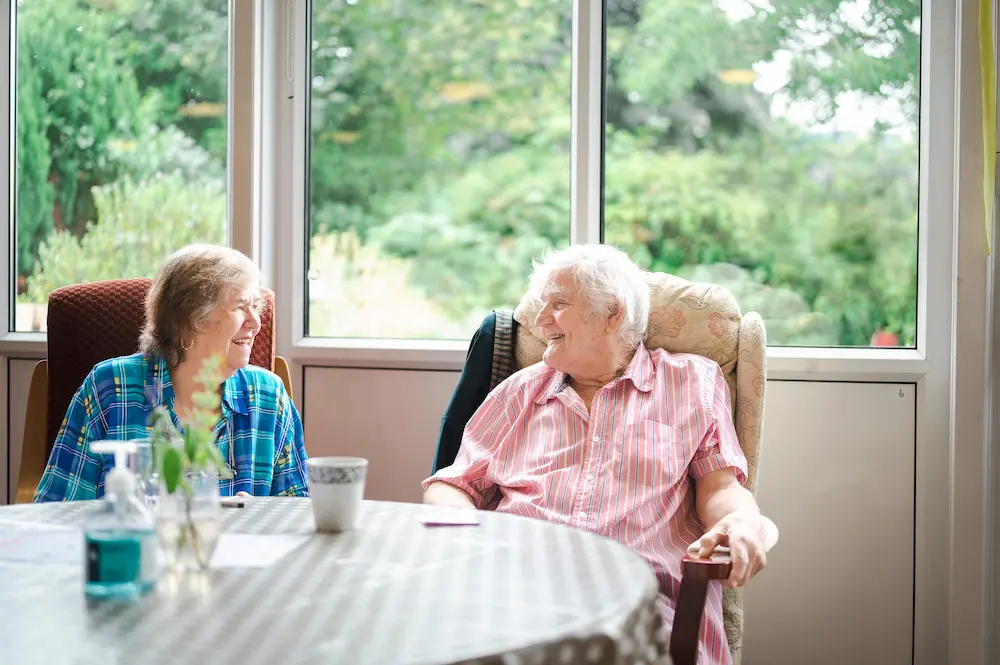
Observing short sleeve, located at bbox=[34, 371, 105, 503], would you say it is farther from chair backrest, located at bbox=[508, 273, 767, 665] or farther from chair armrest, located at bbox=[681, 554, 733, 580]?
chair armrest, located at bbox=[681, 554, 733, 580]

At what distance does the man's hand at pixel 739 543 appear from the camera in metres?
1.58

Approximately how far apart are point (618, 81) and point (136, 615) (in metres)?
2.21

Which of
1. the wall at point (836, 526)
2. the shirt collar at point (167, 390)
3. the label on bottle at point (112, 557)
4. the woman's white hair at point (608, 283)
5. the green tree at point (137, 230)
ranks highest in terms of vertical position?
the green tree at point (137, 230)

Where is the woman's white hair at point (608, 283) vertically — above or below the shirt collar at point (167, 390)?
Result: above

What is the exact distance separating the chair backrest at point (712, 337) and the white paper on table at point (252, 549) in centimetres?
102

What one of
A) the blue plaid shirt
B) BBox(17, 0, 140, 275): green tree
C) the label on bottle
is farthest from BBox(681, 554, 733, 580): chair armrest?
BBox(17, 0, 140, 275): green tree

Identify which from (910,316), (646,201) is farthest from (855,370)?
(646,201)

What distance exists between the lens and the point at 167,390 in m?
2.07

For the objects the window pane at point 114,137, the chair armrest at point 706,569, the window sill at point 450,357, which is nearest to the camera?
the chair armrest at point 706,569

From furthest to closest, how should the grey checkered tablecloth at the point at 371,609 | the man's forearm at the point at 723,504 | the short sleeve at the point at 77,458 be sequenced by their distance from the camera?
the short sleeve at the point at 77,458, the man's forearm at the point at 723,504, the grey checkered tablecloth at the point at 371,609

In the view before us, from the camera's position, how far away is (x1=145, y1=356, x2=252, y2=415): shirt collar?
6.77ft

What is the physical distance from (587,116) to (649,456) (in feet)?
4.03

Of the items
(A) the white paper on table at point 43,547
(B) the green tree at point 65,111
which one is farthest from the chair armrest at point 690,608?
(B) the green tree at point 65,111

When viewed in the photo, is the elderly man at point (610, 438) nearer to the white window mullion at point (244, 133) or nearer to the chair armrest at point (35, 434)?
the chair armrest at point (35, 434)
